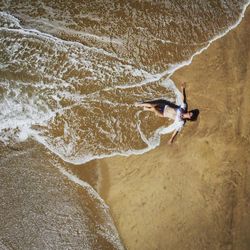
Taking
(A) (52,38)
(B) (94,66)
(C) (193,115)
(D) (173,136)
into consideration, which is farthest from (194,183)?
(A) (52,38)

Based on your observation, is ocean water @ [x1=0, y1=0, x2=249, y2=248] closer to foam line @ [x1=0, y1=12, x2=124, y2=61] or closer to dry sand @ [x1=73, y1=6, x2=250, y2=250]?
foam line @ [x1=0, y1=12, x2=124, y2=61]

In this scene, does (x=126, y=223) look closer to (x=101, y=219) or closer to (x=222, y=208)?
(x=101, y=219)

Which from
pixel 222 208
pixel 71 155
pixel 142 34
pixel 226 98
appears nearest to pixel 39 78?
pixel 71 155

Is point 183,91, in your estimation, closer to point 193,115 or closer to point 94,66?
point 193,115

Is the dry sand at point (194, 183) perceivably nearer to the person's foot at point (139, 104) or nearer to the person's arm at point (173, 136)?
the person's arm at point (173, 136)

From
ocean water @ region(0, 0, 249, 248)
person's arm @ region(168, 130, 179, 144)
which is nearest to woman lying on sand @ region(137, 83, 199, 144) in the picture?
person's arm @ region(168, 130, 179, 144)

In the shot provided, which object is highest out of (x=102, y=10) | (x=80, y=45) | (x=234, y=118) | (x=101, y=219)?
(x=102, y=10)
